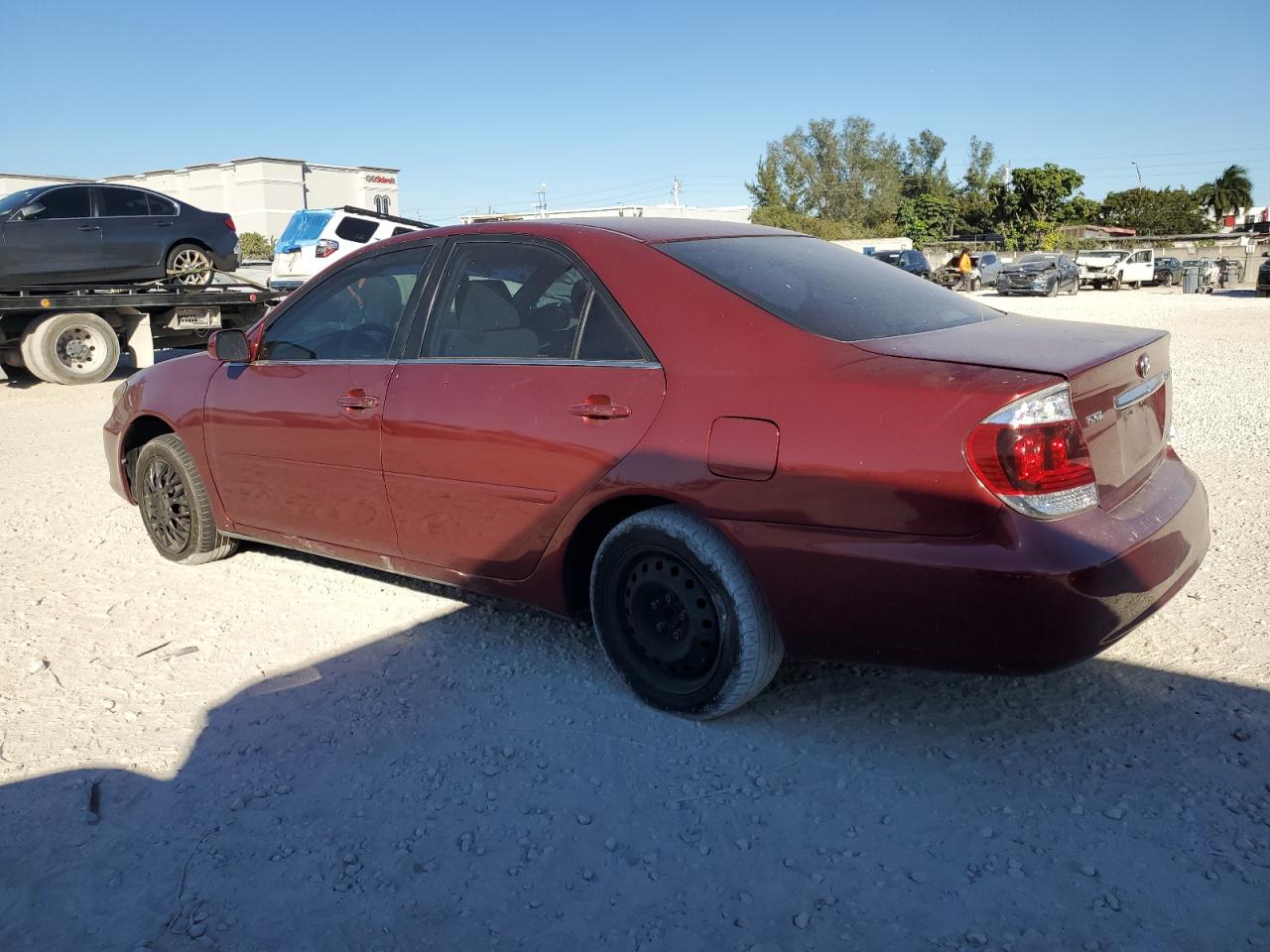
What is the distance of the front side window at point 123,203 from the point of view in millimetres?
13359

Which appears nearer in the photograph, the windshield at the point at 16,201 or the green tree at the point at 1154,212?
the windshield at the point at 16,201

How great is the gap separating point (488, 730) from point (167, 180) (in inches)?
2410

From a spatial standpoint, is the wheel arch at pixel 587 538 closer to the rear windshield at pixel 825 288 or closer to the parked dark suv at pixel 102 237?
the rear windshield at pixel 825 288

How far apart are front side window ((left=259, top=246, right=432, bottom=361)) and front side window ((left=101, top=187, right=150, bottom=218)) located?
34.8 ft

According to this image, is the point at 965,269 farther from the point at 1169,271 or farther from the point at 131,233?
the point at 131,233

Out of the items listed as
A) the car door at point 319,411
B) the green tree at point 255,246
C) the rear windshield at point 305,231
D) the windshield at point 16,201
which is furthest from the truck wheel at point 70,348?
the green tree at point 255,246

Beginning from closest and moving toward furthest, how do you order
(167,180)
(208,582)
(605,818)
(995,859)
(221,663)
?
(995,859)
(605,818)
(221,663)
(208,582)
(167,180)

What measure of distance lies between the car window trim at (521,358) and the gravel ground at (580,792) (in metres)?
1.11

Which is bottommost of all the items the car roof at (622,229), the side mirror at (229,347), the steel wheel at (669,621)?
the steel wheel at (669,621)

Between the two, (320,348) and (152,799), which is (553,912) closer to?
(152,799)

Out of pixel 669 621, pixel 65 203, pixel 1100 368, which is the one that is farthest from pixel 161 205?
pixel 1100 368

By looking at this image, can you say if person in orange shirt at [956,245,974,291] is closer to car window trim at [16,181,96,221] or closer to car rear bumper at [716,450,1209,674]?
car window trim at [16,181,96,221]

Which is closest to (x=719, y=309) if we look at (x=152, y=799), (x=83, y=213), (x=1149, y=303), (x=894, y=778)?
(x=894, y=778)

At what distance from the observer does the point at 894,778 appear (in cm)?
294
